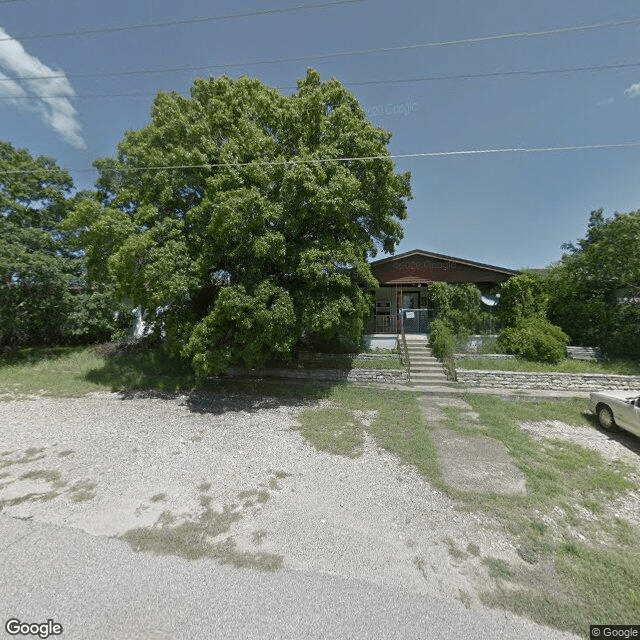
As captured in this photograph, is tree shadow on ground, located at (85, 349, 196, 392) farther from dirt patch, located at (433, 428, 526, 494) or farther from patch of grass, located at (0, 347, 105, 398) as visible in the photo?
dirt patch, located at (433, 428, 526, 494)

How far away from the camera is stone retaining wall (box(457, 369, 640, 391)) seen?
337 inches

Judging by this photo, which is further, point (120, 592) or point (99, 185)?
point (99, 185)

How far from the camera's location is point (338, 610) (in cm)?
227

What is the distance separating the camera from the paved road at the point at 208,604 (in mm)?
2111

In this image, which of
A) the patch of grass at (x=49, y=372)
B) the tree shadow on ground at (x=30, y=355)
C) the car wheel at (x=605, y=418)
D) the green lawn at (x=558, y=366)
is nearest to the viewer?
the car wheel at (x=605, y=418)

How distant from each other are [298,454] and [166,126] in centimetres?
985

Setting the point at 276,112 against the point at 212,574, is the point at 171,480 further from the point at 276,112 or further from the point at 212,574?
the point at 276,112

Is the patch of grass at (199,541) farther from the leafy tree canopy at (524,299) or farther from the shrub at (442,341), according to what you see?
the leafy tree canopy at (524,299)

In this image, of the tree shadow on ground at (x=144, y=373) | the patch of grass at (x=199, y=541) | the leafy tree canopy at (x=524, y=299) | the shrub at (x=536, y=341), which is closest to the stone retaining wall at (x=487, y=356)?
the shrub at (x=536, y=341)

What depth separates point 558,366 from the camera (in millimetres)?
9570

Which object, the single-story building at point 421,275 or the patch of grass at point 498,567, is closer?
the patch of grass at point 498,567

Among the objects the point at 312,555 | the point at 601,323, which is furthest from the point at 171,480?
the point at 601,323

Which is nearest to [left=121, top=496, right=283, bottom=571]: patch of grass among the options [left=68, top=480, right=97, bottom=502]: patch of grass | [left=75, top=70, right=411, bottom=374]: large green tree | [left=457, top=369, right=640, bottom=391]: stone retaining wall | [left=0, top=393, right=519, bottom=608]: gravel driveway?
[left=0, top=393, right=519, bottom=608]: gravel driveway

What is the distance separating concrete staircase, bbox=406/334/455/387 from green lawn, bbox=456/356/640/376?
0.78 metres
